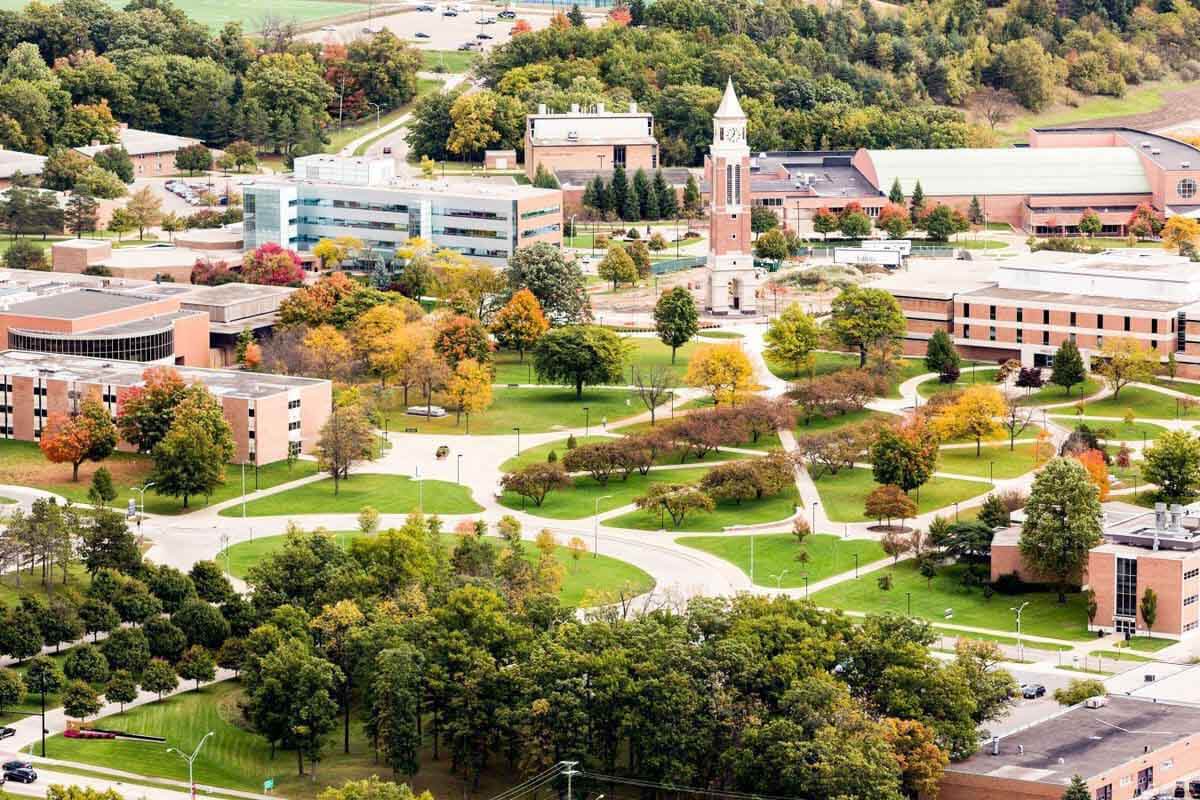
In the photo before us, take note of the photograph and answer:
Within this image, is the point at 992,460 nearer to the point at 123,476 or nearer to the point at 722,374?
the point at 722,374

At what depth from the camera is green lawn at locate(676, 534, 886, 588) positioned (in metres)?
102

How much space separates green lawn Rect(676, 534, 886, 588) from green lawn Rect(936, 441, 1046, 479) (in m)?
9.74

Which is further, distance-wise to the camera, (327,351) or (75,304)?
(75,304)

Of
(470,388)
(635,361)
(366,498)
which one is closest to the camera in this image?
(366,498)

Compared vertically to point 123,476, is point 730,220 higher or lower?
higher

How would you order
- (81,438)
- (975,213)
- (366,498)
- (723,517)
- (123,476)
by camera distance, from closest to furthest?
1. (723,517)
2. (366,498)
3. (81,438)
4. (123,476)
5. (975,213)

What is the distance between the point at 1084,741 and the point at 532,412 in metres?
47.2

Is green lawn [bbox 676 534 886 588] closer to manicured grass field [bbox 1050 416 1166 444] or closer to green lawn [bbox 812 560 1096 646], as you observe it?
green lawn [bbox 812 560 1096 646]

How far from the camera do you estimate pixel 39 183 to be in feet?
554

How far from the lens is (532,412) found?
410ft

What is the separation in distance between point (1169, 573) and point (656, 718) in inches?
832

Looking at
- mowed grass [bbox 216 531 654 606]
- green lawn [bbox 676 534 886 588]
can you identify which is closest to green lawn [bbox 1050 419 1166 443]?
green lawn [bbox 676 534 886 588]

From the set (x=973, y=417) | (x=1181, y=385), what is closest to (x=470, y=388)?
(x=973, y=417)

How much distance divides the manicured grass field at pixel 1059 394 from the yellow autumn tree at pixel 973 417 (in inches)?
276
